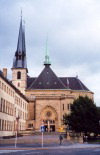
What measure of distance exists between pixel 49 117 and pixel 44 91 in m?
9.55

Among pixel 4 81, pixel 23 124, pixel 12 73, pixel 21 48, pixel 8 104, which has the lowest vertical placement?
pixel 23 124

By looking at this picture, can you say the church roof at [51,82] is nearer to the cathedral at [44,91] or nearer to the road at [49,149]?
the cathedral at [44,91]

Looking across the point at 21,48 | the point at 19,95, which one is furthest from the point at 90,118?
the point at 21,48

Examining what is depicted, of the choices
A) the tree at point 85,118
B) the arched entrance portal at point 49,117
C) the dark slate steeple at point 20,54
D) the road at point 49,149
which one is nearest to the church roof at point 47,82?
the dark slate steeple at point 20,54

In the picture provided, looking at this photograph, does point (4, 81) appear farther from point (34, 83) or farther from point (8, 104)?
point (34, 83)

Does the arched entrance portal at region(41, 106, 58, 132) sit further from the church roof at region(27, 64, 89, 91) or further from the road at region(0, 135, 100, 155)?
the road at region(0, 135, 100, 155)

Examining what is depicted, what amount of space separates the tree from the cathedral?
2114 centimetres

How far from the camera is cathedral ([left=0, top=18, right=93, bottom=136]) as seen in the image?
244ft

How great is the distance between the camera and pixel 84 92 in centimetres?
8569

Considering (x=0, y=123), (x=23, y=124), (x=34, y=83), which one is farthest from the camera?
(x=34, y=83)

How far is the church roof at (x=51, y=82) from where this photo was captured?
8281cm

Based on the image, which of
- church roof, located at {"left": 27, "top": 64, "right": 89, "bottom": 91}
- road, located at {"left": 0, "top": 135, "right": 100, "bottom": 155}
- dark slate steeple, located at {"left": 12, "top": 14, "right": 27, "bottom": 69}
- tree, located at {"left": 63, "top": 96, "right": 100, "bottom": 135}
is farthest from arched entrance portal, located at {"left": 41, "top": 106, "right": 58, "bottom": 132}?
road, located at {"left": 0, "top": 135, "right": 100, "bottom": 155}

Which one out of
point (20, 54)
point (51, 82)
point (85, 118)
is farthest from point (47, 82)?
point (85, 118)

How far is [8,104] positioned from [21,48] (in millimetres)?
36596
